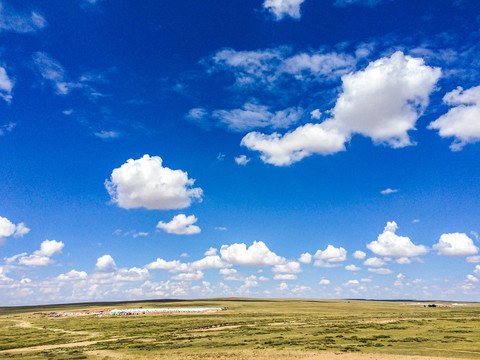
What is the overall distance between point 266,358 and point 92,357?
102ft

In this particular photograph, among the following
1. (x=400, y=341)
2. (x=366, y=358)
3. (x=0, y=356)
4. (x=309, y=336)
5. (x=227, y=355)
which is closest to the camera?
(x=366, y=358)

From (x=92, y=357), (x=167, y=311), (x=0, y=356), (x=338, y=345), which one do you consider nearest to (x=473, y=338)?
(x=338, y=345)

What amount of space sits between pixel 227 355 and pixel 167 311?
5955 inches

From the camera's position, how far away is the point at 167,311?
7653 inches

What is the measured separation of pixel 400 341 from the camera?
2670 inches

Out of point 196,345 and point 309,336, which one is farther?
point 309,336

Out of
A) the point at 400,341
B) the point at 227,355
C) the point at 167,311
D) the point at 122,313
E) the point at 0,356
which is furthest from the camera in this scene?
the point at 167,311

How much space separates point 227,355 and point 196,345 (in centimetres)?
1392

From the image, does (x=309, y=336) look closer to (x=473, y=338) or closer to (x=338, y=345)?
(x=338, y=345)

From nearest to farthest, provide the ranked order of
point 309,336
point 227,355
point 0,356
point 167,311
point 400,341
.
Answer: point 227,355 → point 0,356 → point 400,341 → point 309,336 → point 167,311

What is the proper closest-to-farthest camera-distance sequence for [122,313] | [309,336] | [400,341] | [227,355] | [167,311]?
[227,355] → [400,341] → [309,336] → [122,313] → [167,311]

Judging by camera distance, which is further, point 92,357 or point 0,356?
point 0,356

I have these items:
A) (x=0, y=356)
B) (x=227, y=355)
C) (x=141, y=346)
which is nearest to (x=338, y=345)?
(x=227, y=355)

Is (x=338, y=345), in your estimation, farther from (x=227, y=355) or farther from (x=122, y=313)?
(x=122, y=313)
